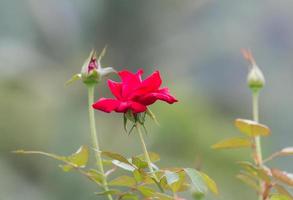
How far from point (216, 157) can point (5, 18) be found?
1948mm

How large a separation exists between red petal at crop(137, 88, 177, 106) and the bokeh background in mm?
2422

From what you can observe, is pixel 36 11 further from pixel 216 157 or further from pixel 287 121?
pixel 216 157

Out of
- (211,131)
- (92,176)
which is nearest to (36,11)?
(211,131)

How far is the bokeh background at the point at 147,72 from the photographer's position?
12.1ft

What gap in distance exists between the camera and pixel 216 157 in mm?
3539

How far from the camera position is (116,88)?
0.48 m

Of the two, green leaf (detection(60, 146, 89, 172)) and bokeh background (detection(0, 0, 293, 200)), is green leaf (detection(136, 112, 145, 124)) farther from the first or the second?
bokeh background (detection(0, 0, 293, 200))

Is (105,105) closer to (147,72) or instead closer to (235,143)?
(235,143)

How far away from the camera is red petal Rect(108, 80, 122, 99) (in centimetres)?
48

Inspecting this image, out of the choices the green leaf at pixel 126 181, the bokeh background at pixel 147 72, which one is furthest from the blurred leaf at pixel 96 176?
the bokeh background at pixel 147 72

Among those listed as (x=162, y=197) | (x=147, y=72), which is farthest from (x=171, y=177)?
(x=147, y=72)

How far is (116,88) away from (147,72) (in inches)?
173

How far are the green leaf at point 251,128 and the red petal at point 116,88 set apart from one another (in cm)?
8

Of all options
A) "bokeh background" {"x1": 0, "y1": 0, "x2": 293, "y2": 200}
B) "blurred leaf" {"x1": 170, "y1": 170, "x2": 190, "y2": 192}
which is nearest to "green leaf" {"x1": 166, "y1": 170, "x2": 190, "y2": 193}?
"blurred leaf" {"x1": 170, "y1": 170, "x2": 190, "y2": 192}
